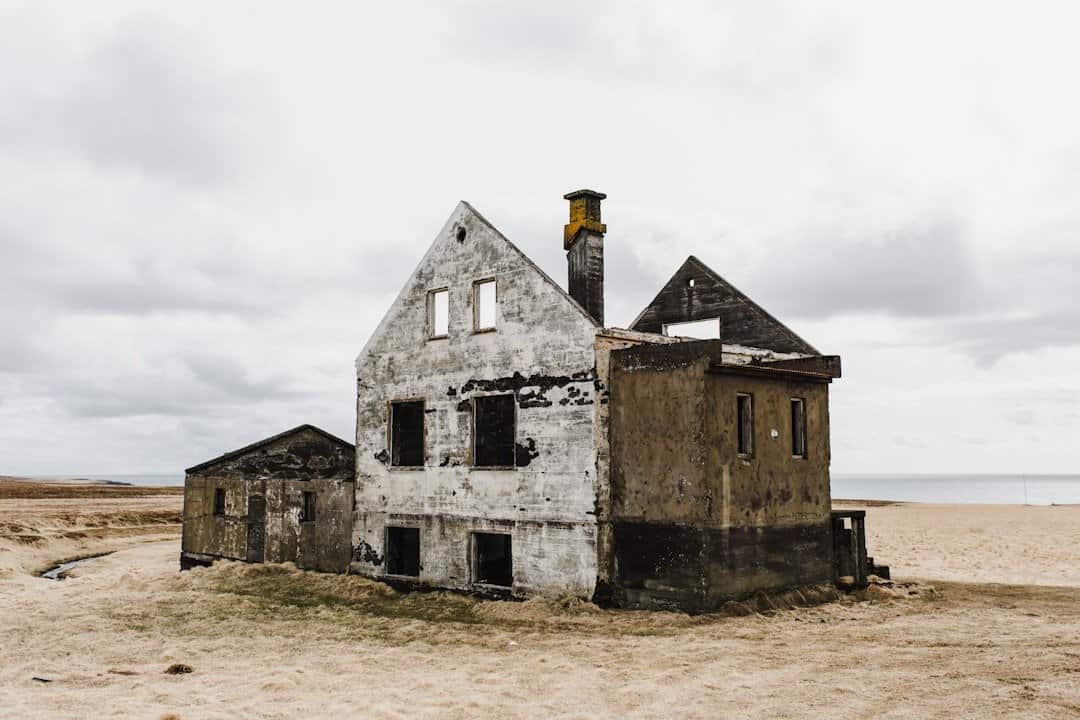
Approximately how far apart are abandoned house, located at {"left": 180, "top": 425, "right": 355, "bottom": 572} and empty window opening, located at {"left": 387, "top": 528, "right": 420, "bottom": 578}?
128 cm

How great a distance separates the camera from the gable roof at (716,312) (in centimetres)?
2125

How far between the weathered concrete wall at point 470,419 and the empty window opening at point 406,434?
233mm

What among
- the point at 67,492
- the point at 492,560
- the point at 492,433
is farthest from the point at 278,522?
the point at 67,492

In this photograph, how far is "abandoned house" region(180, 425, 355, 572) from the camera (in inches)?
870

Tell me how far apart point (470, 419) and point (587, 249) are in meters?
4.40

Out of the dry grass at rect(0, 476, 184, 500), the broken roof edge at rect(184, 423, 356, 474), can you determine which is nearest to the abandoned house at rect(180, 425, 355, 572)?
the broken roof edge at rect(184, 423, 356, 474)

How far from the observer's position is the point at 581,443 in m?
17.2

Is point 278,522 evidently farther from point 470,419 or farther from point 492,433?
point 492,433

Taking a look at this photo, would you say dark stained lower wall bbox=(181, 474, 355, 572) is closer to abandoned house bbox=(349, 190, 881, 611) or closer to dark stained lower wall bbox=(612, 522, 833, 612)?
abandoned house bbox=(349, 190, 881, 611)

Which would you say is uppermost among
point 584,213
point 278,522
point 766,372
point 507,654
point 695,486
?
point 584,213

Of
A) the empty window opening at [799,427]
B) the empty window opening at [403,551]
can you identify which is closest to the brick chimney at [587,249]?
the empty window opening at [799,427]

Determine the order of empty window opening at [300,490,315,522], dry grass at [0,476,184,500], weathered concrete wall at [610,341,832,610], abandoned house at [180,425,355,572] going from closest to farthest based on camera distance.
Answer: weathered concrete wall at [610,341,832,610], abandoned house at [180,425,355,572], empty window opening at [300,490,315,522], dry grass at [0,476,184,500]

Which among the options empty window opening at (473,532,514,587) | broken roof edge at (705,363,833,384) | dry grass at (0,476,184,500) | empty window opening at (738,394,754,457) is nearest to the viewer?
broken roof edge at (705,363,833,384)

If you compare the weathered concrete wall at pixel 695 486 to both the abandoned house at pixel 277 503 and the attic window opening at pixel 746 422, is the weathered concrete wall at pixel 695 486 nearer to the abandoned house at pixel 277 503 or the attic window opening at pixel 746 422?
the attic window opening at pixel 746 422
